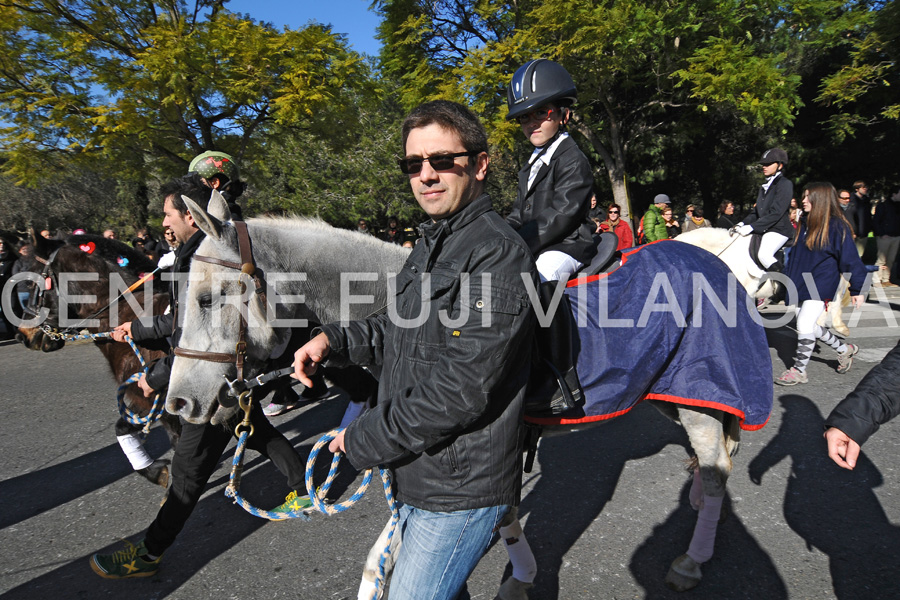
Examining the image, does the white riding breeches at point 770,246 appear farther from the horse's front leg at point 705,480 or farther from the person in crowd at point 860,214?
the person in crowd at point 860,214

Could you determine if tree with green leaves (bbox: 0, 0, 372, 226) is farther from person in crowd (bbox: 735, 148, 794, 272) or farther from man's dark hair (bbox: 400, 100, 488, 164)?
man's dark hair (bbox: 400, 100, 488, 164)

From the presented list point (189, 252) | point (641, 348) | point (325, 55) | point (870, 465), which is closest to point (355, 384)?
point (189, 252)

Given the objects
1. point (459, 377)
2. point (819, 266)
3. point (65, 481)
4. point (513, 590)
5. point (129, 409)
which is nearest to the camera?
point (459, 377)

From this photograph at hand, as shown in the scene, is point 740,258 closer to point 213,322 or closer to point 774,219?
point 774,219

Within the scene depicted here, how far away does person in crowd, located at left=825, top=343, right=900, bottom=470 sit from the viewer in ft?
5.76

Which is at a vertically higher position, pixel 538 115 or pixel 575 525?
pixel 538 115

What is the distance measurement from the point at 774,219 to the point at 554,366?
527 cm

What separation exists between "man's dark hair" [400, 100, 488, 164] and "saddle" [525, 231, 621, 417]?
2.32 ft

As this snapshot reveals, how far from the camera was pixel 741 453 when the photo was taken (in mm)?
4082

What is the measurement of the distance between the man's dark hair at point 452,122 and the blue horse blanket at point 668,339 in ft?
3.32

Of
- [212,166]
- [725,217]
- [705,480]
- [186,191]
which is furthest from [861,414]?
[725,217]

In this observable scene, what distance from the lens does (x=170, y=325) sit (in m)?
3.41

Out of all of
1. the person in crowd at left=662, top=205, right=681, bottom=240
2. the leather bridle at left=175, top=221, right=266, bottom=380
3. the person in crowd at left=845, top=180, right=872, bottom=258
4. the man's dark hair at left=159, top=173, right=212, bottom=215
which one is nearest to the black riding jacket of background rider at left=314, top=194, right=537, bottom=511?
the leather bridle at left=175, top=221, right=266, bottom=380

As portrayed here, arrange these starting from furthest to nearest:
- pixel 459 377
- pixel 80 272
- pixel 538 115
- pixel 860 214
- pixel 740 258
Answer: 1. pixel 860 214
2. pixel 740 258
3. pixel 80 272
4. pixel 538 115
5. pixel 459 377
